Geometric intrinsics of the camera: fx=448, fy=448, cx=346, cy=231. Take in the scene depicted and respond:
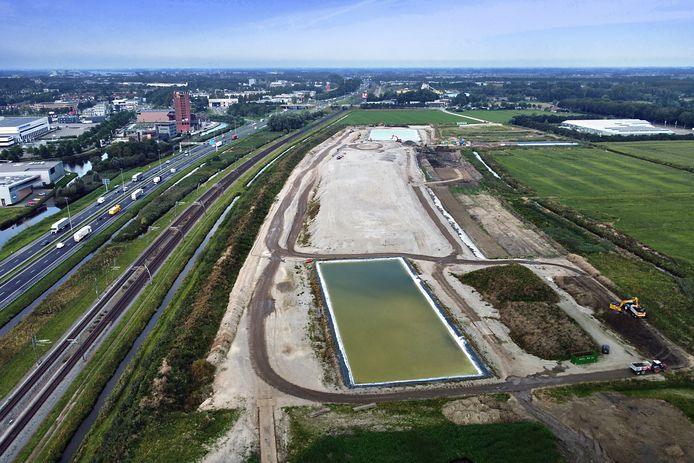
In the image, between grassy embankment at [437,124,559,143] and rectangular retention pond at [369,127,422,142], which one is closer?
grassy embankment at [437,124,559,143]

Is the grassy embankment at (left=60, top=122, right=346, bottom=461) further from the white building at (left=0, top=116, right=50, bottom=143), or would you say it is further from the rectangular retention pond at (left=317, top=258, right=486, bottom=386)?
the white building at (left=0, top=116, right=50, bottom=143)

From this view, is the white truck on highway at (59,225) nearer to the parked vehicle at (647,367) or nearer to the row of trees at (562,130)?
the parked vehicle at (647,367)

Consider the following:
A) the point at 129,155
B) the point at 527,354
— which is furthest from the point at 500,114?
the point at 527,354

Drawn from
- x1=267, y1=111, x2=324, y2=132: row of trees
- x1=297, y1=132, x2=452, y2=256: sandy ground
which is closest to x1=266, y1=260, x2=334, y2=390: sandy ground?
x1=297, y1=132, x2=452, y2=256: sandy ground

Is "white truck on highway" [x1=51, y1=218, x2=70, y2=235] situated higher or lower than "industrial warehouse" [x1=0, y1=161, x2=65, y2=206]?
lower

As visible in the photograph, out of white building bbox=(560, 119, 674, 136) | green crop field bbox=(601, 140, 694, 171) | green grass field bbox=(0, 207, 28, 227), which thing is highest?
white building bbox=(560, 119, 674, 136)

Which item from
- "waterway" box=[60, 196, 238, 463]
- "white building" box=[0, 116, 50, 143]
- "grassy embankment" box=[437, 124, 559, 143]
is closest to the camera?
"waterway" box=[60, 196, 238, 463]

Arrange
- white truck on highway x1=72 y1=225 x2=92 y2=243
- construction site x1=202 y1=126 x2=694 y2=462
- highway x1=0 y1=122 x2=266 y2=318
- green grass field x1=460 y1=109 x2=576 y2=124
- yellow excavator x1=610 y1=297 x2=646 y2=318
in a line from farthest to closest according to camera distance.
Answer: green grass field x1=460 y1=109 x2=576 y2=124 → white truck on highway x1=72 y1=225 x2=92 y2=243 → highway x1=0 y1=122 x2=266 y2=318 → yellow excavator x1=610 y1=297 x2=646 y2=318 → construction site x1=202 y1=126 x2=694 y2=462
